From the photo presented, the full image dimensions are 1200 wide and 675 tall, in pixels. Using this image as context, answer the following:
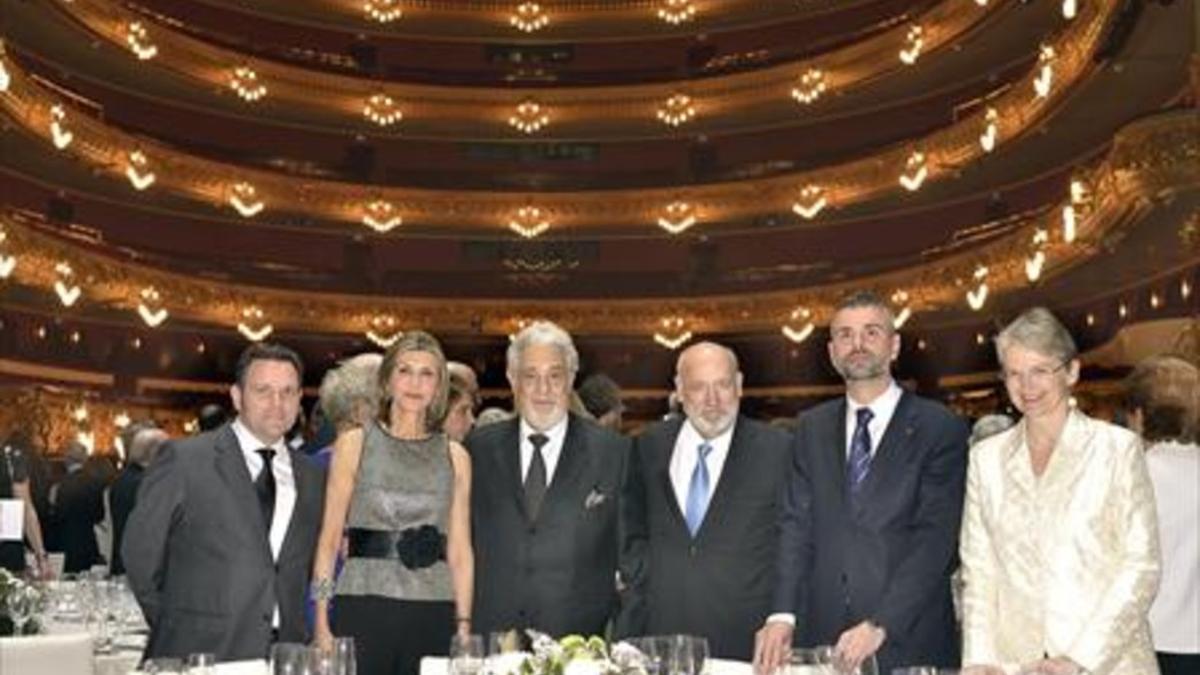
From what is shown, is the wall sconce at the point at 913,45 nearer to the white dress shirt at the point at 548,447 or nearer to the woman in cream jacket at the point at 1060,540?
the white dress shirt at the point at 548,447

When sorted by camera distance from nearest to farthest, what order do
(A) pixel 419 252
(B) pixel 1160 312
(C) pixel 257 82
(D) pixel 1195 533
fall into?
(D) pixel 1195 533, (B) pixel 1160 312, (C) pixel 257 82, (A) pixel 419 252

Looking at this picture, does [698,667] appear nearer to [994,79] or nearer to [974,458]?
[974,458]

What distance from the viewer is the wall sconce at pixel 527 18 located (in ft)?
118

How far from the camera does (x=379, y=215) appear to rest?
112 feet

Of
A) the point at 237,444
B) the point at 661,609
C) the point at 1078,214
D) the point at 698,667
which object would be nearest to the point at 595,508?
the point at 661,609

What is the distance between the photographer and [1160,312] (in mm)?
Result: 22531

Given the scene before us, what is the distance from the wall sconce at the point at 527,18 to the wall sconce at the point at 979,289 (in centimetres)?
1374

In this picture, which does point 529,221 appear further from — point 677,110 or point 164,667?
point 164,667

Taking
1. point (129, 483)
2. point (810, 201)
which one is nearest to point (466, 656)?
point (129, 483)

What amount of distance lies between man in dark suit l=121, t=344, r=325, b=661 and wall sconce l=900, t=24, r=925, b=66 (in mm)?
24472

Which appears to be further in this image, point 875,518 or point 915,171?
point 915,171

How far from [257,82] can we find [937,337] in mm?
14859

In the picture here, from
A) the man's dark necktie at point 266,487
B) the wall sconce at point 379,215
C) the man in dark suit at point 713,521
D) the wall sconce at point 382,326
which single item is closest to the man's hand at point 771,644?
the man in dark suit at point 713,521

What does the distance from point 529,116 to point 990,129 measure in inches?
515
